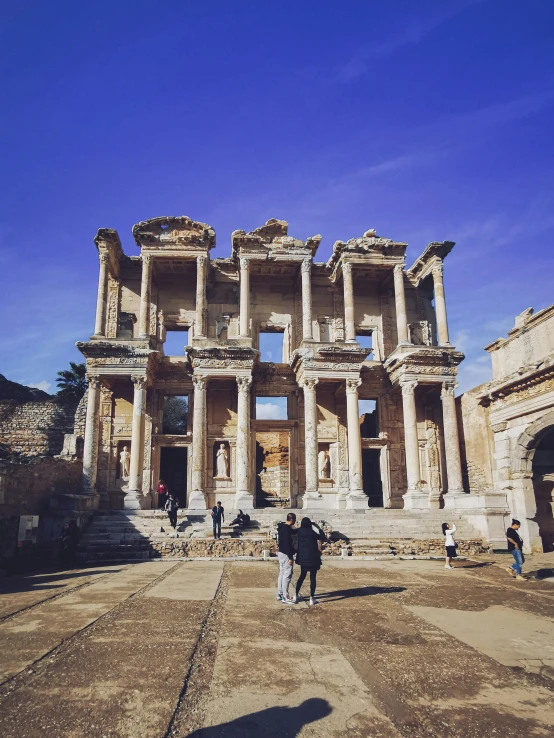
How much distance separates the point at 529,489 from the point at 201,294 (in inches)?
621

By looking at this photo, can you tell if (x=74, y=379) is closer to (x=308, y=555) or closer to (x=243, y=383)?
(x=243, y=383)

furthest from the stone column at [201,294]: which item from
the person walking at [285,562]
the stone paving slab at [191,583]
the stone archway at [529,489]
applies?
the person walking at [285,562]

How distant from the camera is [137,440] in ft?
68.0

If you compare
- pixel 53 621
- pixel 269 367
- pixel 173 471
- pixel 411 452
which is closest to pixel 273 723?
Answer: pixel 53 621

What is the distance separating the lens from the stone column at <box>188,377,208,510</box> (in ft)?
65.1

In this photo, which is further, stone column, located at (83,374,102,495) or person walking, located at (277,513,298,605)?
stone column, located at (83,374,102,495)

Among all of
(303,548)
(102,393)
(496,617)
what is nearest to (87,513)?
(102,393)

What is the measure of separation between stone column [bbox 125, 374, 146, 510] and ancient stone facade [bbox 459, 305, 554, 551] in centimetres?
1289

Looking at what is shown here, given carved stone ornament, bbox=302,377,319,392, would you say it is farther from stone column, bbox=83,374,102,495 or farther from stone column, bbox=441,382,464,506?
stone column, bbox=83,374,102,495

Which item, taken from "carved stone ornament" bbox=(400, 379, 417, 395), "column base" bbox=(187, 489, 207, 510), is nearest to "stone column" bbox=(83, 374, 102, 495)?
"column base" bbox=(187, 489, 207, 510)

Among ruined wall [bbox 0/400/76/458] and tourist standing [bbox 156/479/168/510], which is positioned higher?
ruined wall [bbox 0/400/76/458]

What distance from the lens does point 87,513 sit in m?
17.3

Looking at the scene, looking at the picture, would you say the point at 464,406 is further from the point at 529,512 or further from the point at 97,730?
the point at 97,730

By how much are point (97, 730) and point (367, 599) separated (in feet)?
19.4
